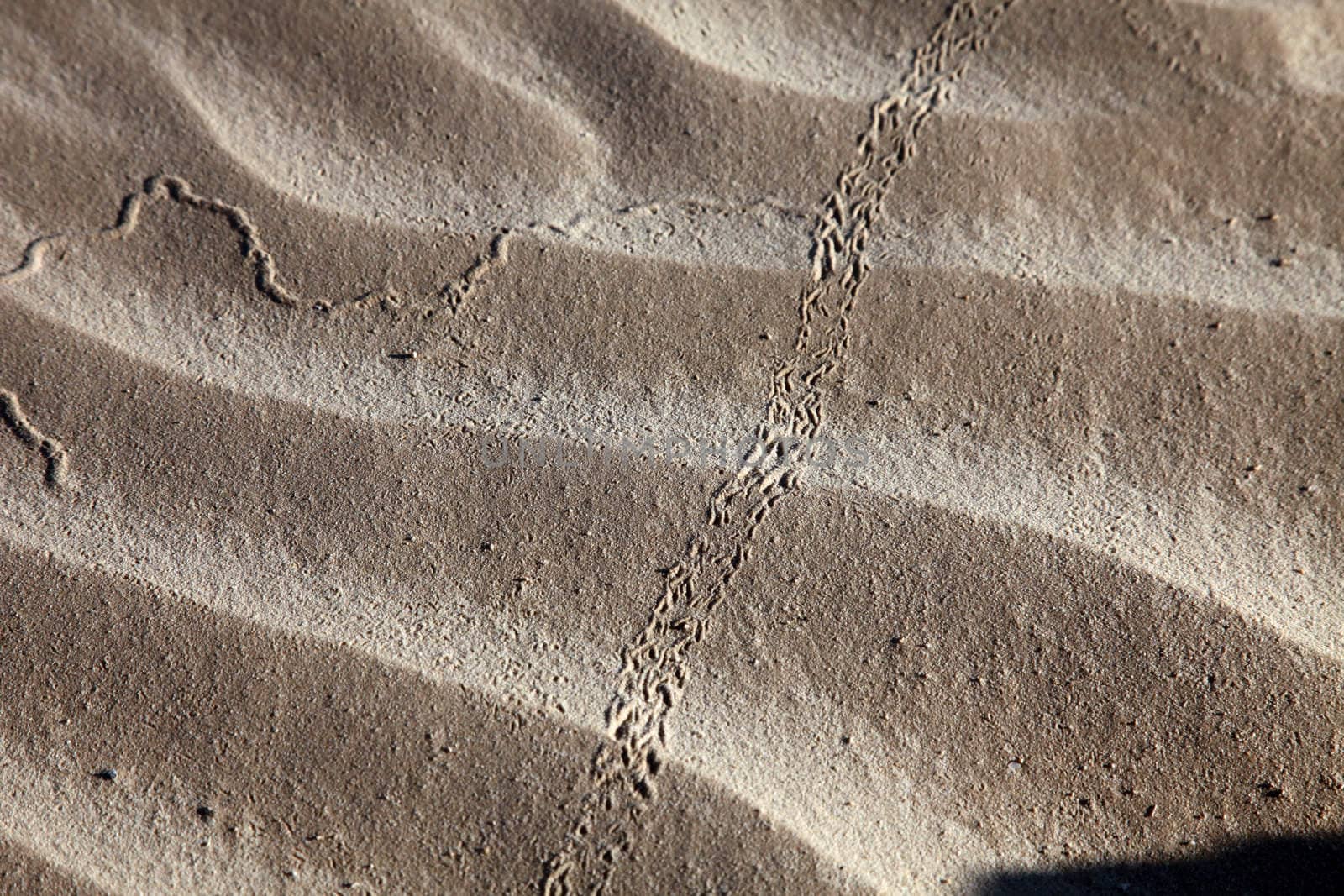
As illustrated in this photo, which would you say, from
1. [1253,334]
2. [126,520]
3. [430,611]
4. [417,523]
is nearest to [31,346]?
[126,520]

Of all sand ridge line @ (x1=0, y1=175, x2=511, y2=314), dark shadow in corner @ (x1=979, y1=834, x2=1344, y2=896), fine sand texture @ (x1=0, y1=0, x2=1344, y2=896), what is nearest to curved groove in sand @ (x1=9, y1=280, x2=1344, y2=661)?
fine sand texture @ (x1=0, y1=0, x2=1344, y2=896)

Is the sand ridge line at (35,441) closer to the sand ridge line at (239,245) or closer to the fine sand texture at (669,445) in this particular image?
the fine sand texture at (669,445)

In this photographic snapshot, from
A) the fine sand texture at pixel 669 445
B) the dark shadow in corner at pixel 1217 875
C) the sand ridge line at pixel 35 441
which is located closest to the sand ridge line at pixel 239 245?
the fine sand texture at pixel 669 445

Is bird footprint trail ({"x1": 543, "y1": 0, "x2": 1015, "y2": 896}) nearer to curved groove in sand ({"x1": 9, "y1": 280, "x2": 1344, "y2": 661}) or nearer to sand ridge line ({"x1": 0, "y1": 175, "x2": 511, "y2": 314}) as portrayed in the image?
curved groove in sand ({"x1": 9, "y1": 280, "x2": 1344, "y2": 661})

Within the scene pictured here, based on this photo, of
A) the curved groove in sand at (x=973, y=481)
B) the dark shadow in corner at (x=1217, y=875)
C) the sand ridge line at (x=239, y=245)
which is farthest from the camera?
the sand ridge line at (x=239, y=245)

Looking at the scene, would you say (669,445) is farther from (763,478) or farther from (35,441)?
(35,441)

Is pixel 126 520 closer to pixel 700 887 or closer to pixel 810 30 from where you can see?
pixel 700 887

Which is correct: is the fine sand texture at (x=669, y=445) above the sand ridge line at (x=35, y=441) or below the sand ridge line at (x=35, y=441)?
above

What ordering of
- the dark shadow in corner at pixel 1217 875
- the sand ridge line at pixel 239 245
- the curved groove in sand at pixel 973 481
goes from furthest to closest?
1. the sand ridge line at pixel 239 245
2. the curved groove in sand at pixel 973 481
3. the dark shadow in corner at pixel 1217 875
